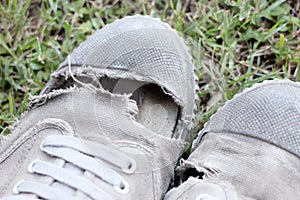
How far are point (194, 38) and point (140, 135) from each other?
0.50 m

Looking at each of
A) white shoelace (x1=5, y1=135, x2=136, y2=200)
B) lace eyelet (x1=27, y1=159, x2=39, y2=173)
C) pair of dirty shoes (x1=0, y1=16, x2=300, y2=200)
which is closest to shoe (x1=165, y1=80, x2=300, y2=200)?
pair of dirty shoes (x1=0, y1=16, x2=300, y2=200)

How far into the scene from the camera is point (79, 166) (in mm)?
1415

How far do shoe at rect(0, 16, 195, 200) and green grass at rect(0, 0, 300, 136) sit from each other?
19 cm

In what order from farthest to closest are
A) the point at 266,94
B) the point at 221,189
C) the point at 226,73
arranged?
the point at 226,73
the point at 266,94
the point at 221,189

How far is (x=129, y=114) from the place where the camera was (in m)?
1.46

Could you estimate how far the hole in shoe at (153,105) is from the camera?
60.4 inches

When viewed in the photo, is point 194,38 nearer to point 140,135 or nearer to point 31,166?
point 140,135

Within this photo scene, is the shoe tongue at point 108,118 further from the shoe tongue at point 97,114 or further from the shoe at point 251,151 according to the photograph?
the shoe at point 251,151

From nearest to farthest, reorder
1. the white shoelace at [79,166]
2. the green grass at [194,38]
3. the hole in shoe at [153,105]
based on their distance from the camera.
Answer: the white shoelace at [79,166]
the hole in shoe at [153,105]
the green grass at [194,38]

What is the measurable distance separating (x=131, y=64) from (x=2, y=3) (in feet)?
1.95

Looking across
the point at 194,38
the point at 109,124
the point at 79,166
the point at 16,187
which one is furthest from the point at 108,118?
the point at 194,38

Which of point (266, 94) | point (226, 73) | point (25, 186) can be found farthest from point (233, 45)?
point (25, 186)

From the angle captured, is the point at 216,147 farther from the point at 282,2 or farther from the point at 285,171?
the point at 282,2

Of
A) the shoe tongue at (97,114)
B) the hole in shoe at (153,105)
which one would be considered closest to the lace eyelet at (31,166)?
the shoe tongue at (97,114)
